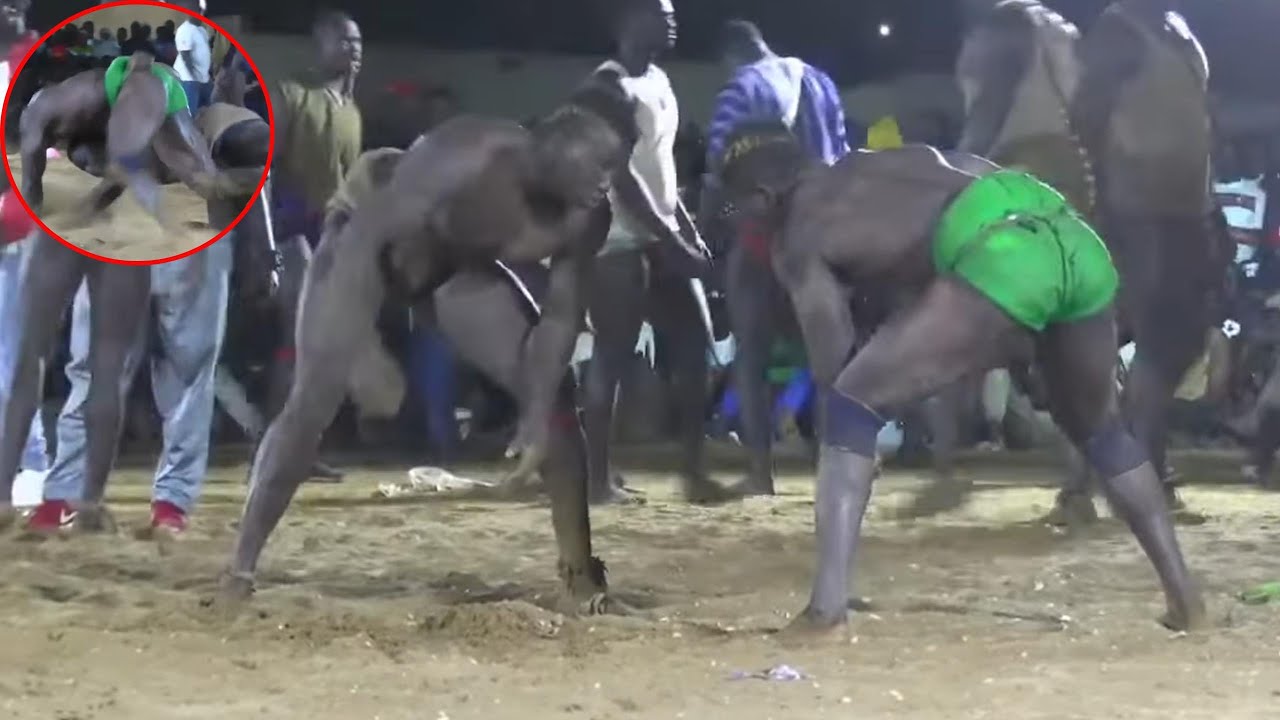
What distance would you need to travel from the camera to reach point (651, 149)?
226 inches

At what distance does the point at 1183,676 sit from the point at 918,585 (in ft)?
4.14

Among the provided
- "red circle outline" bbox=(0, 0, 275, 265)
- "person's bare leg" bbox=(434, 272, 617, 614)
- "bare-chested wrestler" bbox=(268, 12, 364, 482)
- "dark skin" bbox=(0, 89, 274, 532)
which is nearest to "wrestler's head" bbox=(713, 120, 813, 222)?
"person's bare leg" bbox=(434, 272, 617, 614)

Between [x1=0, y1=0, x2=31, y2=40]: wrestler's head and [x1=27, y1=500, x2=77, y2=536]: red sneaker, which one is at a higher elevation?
[x1=0, y1=0, x2=31, y2=40]: wrestler's head

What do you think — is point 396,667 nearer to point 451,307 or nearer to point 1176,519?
point 451,307

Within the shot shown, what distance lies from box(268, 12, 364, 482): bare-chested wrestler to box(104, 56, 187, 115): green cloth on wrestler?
5.92 feet

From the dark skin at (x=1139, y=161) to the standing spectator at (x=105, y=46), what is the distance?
8.80 ft


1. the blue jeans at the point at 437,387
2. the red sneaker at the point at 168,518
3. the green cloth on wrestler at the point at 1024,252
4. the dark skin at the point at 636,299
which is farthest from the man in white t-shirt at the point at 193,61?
the blue jeans at the point at 437,387

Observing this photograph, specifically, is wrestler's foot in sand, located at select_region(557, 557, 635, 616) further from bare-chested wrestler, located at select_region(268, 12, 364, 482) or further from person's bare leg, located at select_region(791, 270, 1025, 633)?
bare-chested wrestler, located at select_region(268, 12, 364, 482)

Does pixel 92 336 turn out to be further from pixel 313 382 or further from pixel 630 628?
pixel 630 628

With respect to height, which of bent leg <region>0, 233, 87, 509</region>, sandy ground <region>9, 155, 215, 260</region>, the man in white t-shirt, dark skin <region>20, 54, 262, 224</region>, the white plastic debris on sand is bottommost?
the white plastic debris on sand

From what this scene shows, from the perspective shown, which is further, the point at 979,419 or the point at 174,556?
the point at 979,419

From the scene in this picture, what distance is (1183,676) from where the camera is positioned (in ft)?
9.70

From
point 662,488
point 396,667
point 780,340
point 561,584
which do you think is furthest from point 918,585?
point 780,340

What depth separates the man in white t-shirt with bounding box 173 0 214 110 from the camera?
4.53 meters
